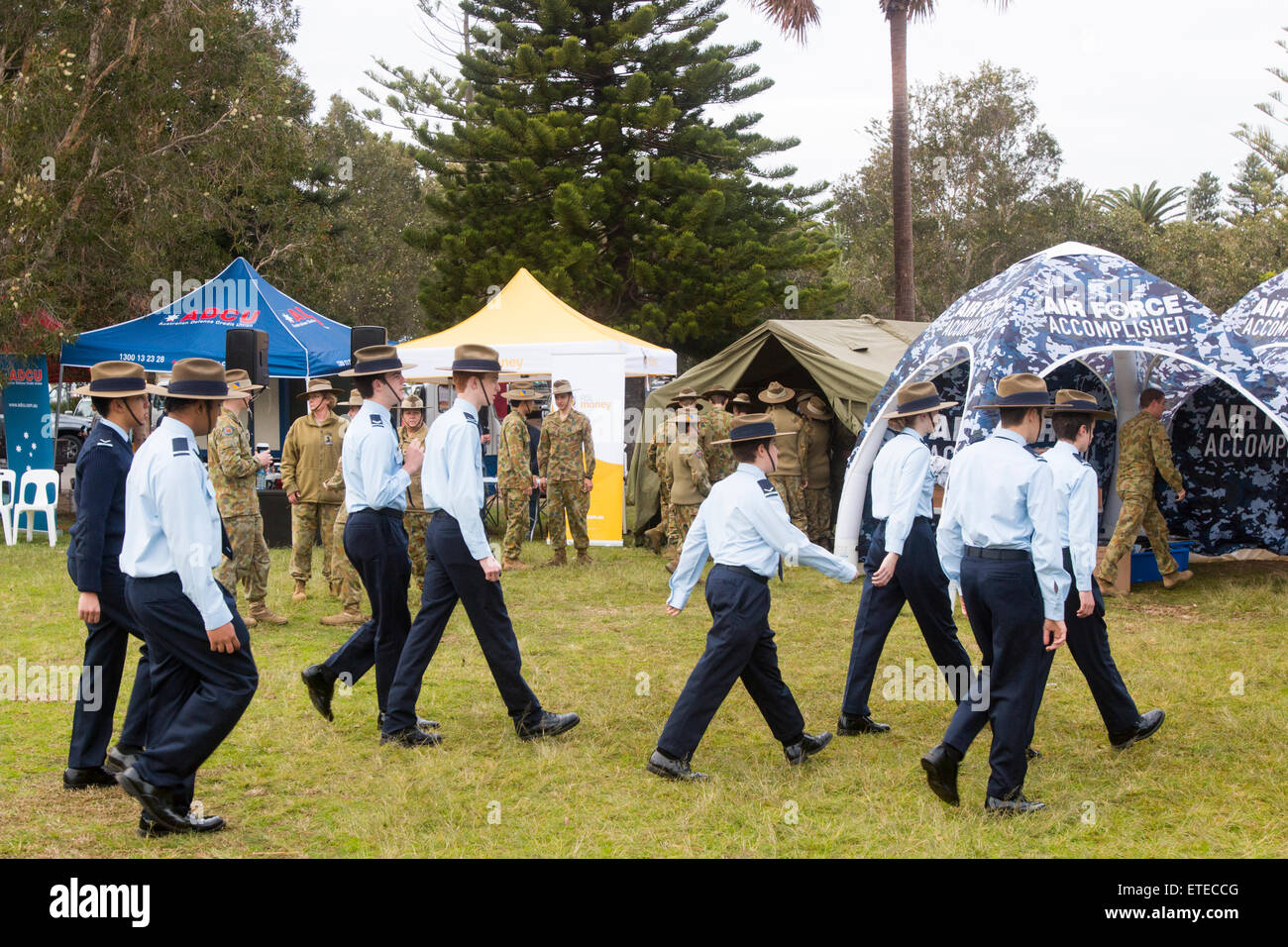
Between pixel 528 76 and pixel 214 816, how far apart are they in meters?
19.9

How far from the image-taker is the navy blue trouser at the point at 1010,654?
15.5ft

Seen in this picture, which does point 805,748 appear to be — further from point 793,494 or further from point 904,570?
point 793,494

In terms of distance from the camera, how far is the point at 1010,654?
186 inches

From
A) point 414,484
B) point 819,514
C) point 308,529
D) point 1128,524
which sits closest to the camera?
point 308,529

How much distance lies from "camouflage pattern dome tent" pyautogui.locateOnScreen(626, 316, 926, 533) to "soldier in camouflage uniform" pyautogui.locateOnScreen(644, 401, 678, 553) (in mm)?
309

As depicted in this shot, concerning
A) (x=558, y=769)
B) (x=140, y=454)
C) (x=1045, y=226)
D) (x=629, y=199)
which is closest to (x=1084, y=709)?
(x=558, y=769)

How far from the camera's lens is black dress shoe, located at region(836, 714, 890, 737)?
6172mm

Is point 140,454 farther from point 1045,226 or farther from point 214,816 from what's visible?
point 1045,226

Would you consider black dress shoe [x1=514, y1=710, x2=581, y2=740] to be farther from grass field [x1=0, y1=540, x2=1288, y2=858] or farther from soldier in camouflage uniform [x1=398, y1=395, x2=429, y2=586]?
soldier in camouflage uniform [x1=398, y1=395, x2=429, y2=586]

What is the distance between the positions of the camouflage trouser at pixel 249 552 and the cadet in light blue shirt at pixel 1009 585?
5.64m

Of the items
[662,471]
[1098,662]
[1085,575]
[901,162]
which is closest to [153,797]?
[1085,575]

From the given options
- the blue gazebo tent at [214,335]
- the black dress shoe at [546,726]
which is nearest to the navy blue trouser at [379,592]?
the black dress shoe at [546,726]

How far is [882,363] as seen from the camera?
1290 centimetres

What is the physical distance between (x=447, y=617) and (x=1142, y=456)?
7.21 meters
